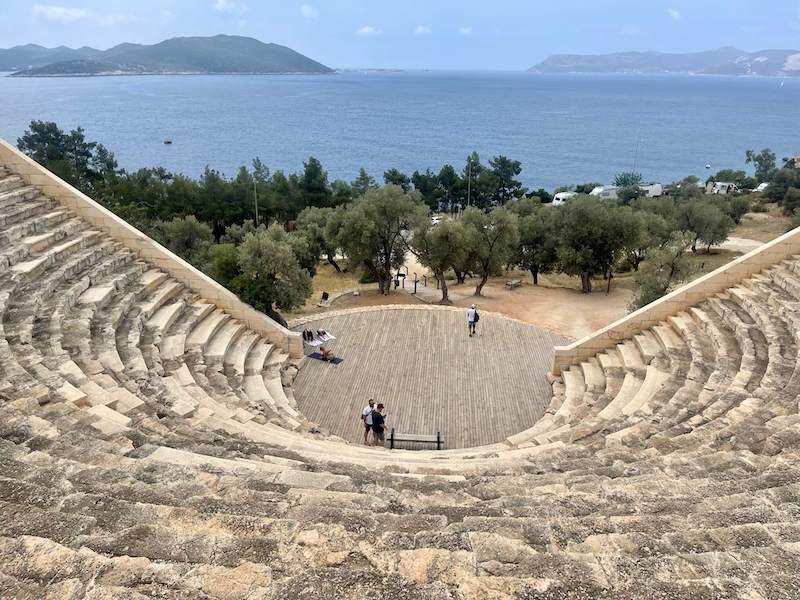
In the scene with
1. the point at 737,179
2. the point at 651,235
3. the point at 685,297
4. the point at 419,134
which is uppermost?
the point at 419,134

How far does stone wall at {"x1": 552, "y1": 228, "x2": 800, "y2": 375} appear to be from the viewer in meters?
13.2

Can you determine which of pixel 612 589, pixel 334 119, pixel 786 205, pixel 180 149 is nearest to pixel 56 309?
pixel 612 589

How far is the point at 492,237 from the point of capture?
26.1 meters

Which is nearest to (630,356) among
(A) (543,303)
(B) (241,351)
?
(B) (241,351)

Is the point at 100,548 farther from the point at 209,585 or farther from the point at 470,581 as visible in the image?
the point at 470,581

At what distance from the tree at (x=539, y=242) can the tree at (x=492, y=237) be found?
3.66 meters

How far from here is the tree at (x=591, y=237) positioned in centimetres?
2638

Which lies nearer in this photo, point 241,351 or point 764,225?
point 241,351

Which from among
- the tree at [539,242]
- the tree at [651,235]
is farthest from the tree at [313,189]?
the tree at [651,235]

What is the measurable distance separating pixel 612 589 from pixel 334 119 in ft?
542

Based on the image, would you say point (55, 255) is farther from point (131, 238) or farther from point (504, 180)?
point (504, 180)

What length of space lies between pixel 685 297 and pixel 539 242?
17.5 m

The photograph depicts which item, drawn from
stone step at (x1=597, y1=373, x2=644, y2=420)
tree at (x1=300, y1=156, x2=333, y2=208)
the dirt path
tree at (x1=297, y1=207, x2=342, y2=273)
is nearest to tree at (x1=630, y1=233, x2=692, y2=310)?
the dirt path

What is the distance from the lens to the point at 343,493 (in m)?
5.32
